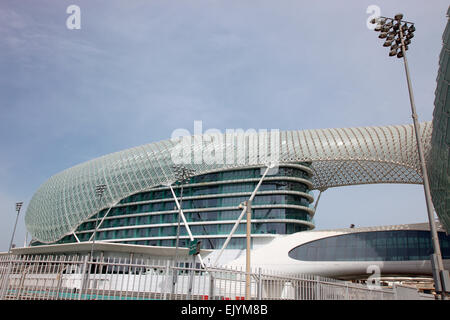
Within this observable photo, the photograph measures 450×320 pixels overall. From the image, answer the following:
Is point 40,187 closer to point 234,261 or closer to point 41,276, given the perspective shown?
point 234,261

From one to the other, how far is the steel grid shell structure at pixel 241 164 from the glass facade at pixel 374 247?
11.9m

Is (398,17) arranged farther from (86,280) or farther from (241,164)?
(241,164)

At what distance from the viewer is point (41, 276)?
13.3m

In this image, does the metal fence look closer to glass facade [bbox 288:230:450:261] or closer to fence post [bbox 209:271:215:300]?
fence post [bbox 209:271:215:300]

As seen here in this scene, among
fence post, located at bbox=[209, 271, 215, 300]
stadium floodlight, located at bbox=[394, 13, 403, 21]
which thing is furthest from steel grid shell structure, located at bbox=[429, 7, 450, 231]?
fence post, located at bbox=[209, 271, 215, 300]

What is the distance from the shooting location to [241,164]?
58688mm

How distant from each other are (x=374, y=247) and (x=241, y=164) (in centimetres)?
2337

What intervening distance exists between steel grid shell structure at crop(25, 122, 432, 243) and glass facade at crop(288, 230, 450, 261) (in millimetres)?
11853

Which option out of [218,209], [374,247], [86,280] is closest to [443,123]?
[86,280]

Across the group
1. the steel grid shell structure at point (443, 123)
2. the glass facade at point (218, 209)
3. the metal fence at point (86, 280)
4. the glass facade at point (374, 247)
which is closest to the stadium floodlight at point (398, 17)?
the steel grid shell structure at point (443, 123)

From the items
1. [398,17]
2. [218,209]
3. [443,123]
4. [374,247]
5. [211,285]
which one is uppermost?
[218,209]

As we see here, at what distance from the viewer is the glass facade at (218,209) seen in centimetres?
5538

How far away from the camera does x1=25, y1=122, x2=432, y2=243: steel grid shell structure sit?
53344 millimetres

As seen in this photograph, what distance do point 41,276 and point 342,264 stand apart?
41.4 meters
